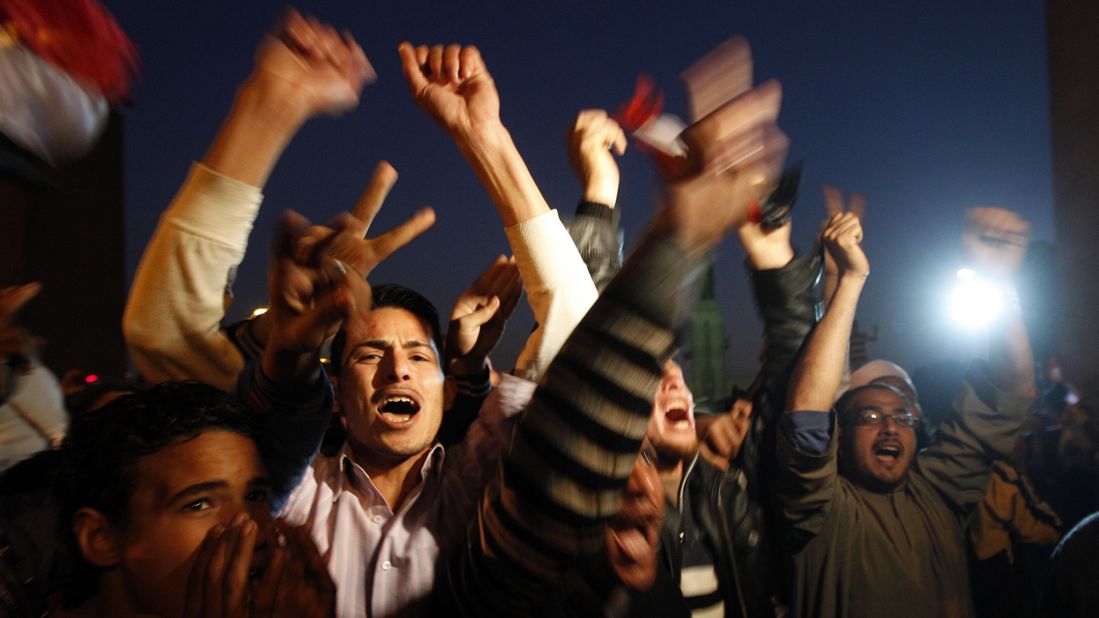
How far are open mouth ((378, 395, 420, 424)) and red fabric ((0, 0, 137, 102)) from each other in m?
0.88

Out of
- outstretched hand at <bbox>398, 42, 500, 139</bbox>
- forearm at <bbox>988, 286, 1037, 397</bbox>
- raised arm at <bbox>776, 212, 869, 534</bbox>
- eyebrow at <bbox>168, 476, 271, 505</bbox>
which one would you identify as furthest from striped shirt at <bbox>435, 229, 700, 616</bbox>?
forearm at <bbox>988, 286, 1037, 397</bbox>

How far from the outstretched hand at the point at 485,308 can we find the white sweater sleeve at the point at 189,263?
565 mm

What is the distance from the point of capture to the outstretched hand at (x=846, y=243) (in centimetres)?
286

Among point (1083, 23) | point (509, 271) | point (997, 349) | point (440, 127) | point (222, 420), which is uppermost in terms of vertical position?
point (1083, 23)

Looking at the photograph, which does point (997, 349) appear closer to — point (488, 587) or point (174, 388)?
point (488, 587)

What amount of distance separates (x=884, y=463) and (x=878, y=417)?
0.20 m

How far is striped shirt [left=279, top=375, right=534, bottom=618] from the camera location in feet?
4.84

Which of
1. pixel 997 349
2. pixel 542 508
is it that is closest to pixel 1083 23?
pixel 997 349

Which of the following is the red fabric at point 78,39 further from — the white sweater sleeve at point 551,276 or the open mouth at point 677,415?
the open mouth at point 677,415

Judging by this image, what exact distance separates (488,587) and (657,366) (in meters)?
0.41

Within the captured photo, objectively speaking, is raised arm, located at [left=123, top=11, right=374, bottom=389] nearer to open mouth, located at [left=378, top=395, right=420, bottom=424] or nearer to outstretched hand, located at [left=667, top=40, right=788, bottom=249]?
open mouth, located at [left=378, top=395, right=420, bottom=424]

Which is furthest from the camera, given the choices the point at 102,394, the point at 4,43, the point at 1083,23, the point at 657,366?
the point at 1083,23

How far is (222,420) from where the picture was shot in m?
1.45

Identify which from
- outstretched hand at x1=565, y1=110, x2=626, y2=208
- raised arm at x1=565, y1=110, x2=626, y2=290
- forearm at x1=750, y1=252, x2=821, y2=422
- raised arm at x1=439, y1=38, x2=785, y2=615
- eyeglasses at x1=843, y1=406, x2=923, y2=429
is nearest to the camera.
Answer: raised arm at x1=439, y1=38, x2=785, y2=615
